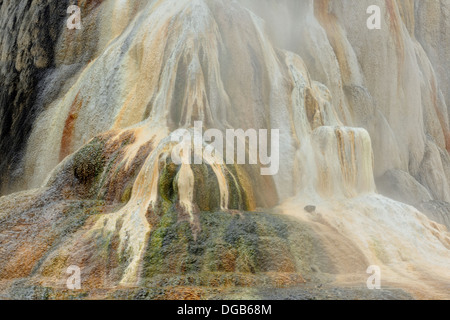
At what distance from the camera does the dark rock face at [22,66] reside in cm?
1072

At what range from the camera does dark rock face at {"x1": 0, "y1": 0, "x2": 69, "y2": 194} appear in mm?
10719

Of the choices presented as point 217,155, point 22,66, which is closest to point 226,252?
point 217,155

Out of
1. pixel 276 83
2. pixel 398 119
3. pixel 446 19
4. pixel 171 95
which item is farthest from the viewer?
pixel 446 19

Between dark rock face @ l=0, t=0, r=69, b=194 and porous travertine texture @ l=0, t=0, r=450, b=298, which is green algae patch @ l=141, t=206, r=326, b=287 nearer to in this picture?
porous travertine texture @ l=0, t=0, r=450, b=298

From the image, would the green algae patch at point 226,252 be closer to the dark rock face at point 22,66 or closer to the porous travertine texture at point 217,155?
the porous travertine texture at point 217,155

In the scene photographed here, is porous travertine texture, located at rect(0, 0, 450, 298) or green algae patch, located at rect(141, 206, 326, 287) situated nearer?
green algae patch, located at rect(141, 206, 326, 287)

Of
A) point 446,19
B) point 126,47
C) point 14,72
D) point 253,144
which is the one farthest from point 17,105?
point 446,19

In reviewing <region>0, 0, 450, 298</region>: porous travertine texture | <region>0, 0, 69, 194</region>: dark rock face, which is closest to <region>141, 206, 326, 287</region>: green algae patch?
<region>0, 0, 450, 298</region>: porous travertine texture

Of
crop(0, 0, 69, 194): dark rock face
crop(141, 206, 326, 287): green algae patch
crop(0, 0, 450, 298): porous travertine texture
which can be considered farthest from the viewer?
crop(0, 0, 69, 194): dark rock face

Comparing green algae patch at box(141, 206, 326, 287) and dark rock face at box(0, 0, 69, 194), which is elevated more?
dark rock face at box(0, 0, 69, 194)

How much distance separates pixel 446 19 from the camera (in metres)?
17.1

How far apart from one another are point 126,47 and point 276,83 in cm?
301
